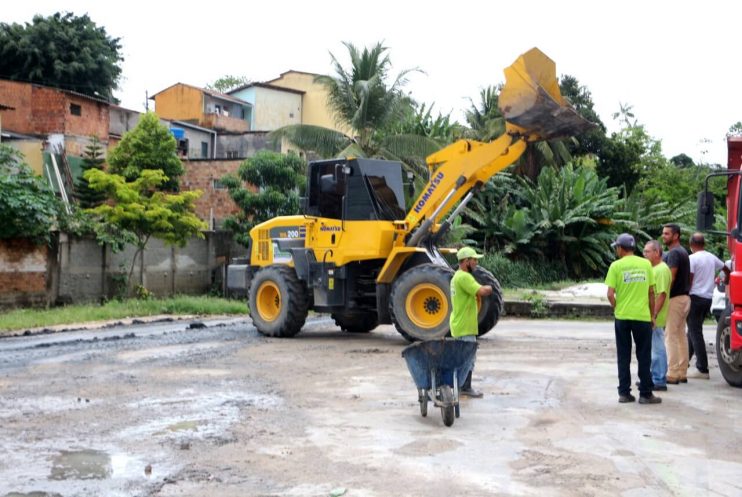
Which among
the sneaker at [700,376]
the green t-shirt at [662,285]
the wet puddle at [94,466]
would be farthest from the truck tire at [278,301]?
the wet puddle at [94,466]

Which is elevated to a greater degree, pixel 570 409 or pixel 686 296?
pixel 686 296

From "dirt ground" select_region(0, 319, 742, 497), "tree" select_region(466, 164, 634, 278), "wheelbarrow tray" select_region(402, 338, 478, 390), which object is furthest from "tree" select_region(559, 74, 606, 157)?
"wheelbarrow tray" select_region(402, 338, 478, 390)

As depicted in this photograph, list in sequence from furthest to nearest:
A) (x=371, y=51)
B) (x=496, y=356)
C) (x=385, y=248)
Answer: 1. (x=371, y=51)
2. (x=385, y=248)
3. (x=496, y=356)

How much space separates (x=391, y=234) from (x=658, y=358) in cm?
630

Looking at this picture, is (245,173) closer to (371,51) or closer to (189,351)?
(371,51)

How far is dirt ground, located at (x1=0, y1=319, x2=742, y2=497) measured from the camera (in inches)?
270

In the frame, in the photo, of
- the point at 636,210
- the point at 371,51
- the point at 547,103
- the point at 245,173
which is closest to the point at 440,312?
the point at 547,103

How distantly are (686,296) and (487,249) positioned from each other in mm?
22838

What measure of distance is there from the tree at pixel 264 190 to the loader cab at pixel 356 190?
1287 cm

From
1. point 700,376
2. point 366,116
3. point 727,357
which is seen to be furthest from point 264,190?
point 727,357

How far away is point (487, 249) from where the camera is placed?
34281 mm

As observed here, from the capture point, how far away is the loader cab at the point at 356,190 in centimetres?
1647

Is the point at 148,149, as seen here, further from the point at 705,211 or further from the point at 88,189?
the point at 705,211

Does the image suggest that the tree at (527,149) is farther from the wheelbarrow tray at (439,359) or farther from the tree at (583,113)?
the wheelbarrow tray at (439,359)
